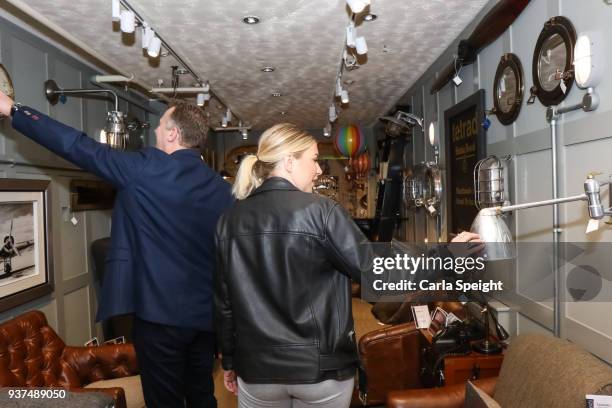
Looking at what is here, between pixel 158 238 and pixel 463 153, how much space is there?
2.47 meters

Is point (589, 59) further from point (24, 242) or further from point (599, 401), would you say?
point (24, 242)

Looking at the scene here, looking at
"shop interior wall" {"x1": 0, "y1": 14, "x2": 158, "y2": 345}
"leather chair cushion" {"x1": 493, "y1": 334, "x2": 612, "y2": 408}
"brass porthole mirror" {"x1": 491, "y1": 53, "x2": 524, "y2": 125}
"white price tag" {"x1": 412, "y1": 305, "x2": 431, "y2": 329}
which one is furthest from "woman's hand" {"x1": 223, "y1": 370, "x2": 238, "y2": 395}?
"brass porthole mirror" {"x1": 491, "y1": 53, "x2": 524, "y2": 125}

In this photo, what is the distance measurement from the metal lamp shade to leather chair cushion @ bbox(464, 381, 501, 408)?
2.60 feet

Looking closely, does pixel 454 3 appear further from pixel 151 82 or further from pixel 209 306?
pixel 151 82

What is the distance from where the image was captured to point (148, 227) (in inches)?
74.8

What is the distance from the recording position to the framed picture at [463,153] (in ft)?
10.6

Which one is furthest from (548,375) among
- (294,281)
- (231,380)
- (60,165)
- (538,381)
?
A: (60,165)

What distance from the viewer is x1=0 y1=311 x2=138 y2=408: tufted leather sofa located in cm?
250

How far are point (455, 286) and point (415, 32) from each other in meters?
2.53

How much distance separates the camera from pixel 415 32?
3.42 metres

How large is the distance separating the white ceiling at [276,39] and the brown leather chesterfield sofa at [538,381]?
2.07 meters

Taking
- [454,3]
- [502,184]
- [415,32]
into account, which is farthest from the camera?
[415,32]

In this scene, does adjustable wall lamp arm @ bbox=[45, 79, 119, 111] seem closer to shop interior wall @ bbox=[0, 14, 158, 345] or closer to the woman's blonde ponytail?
shop interior wall @ bbox=[0, 14, 158, 345]

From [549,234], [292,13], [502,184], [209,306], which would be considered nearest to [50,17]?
[292,13]
